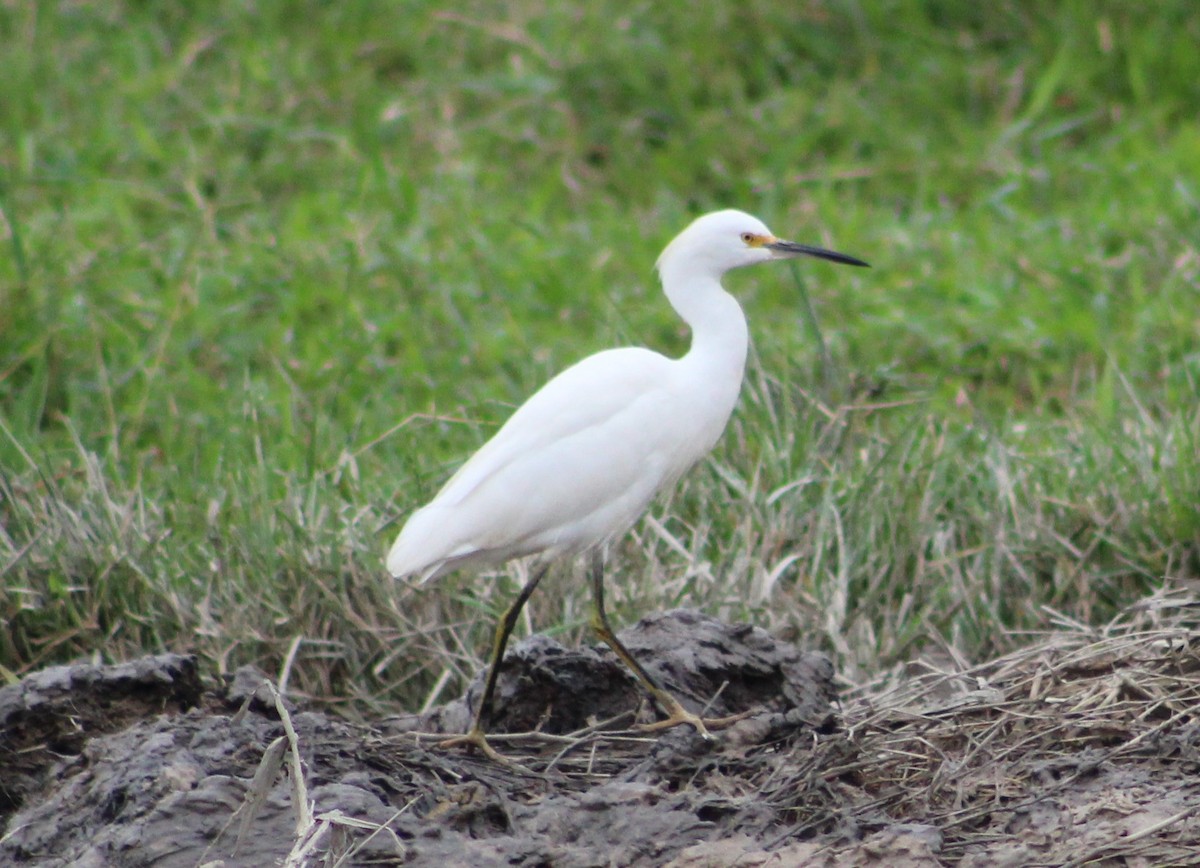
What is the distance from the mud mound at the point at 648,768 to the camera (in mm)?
2426

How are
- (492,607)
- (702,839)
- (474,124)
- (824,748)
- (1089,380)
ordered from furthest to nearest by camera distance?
1. (474,124)
2. (1089,380)
3. (492,607)
4. (824,748)
5. (702,839)

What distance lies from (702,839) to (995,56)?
17.6ft

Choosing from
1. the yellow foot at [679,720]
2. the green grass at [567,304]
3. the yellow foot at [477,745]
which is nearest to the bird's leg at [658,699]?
the yellow foot at [679,720]

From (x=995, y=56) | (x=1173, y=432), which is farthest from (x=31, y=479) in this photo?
(x=995, y=56)

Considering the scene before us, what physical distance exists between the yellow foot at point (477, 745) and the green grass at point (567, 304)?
641mm

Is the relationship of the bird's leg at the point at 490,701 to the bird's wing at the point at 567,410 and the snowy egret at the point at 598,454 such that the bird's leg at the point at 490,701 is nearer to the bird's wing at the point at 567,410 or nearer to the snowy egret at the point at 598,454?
the snowy egret at the point at 598,454

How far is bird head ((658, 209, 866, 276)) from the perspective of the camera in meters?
3.48

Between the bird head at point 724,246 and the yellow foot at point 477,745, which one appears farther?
the bird head at point 724,246

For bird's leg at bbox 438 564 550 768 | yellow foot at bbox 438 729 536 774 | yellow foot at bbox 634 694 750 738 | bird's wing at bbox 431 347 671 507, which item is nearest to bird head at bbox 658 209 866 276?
bird's wing at bbox 431 347 671 507

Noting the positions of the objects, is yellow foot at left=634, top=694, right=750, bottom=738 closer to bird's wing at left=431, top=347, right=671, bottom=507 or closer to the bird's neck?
bird's wing at left=431, top=347, right=671, bottom=507

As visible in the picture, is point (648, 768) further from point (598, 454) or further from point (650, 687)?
point (598, 454)

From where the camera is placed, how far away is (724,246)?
348 centimetres

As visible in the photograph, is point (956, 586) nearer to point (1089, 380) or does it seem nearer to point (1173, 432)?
point (1173, 432)

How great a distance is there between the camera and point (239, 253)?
6.25 meters
